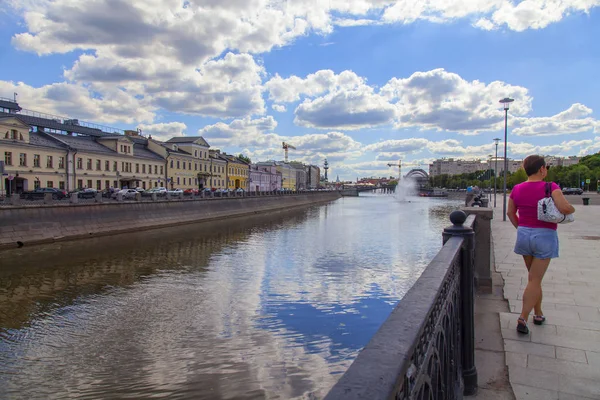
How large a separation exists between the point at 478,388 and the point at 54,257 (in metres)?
20.7

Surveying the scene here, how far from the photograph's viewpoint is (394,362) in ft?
5.27

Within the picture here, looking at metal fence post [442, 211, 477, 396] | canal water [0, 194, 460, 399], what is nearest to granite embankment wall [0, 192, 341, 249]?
canal water [0, 194, 460, 399]

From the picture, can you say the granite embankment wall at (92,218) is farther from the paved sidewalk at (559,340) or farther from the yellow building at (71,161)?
the paved sidewalk at (559,340)

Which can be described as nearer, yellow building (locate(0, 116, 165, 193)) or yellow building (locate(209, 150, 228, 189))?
yellow building (locate(0, 116, 165, 193))

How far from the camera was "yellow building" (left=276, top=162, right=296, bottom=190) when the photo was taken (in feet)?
458

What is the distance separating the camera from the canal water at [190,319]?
770 centimetres

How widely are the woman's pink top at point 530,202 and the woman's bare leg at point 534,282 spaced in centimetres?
41

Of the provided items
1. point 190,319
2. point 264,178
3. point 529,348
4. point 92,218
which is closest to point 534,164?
point 529,348

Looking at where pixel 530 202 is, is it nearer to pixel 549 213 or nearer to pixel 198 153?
pixel 549 213

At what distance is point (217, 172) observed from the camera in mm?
81938

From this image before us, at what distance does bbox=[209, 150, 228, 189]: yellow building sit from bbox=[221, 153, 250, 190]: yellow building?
1.85 meters

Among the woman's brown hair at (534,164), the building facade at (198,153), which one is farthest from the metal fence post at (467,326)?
the building facade at (198,153)

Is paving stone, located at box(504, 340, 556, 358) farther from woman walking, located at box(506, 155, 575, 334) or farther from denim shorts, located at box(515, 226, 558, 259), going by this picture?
denim shorts, located at box(515, 226, 558, 259)

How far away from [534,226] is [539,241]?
0.57ft
